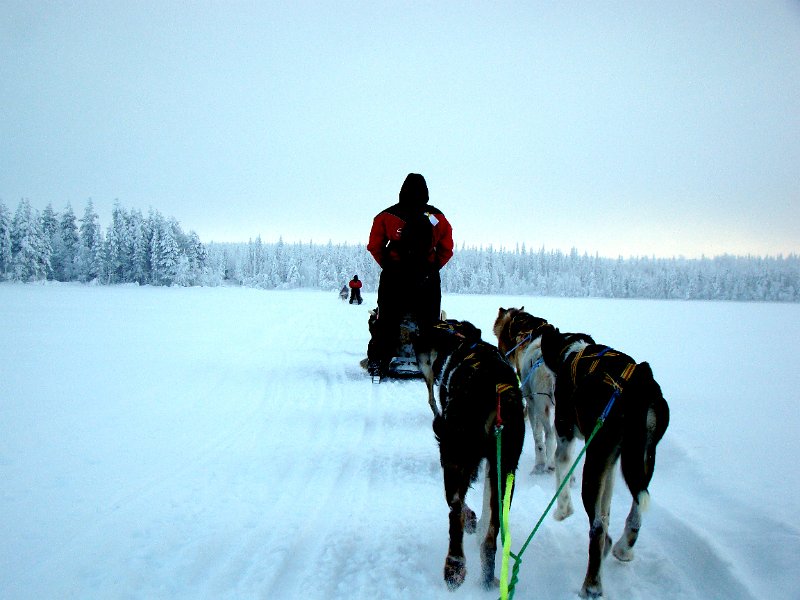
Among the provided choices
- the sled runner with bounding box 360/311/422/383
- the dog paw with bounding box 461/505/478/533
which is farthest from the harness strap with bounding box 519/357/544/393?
the sled runner with bounding box 360/311/422/383

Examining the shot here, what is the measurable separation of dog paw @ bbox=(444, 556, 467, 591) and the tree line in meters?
60.9

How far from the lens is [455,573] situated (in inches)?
102

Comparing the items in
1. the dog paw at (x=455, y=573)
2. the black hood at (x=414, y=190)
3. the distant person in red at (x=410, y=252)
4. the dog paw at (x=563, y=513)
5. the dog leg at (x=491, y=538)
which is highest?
the black hood at (x=414, y=190)

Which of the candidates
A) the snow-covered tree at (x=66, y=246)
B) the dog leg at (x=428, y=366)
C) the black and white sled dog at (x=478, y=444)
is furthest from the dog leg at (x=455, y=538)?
the snow-covered tree at (x=66, y=246)

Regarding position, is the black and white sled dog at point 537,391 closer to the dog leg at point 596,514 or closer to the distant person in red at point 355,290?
the dog leg at point 596,514

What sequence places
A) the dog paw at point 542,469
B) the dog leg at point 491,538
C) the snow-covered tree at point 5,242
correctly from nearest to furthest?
1. the dog leg at point 491,538
2. the dog paw at point 542,469
3. the snow-covered tree at point 5,242

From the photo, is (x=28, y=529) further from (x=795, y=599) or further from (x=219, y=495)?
(x=795, y=599)

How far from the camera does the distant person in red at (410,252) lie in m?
5.56

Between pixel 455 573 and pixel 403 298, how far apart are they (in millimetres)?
3664

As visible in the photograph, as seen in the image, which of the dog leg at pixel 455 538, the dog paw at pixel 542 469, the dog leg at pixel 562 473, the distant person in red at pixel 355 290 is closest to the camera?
the dog leg at pixel 455 538

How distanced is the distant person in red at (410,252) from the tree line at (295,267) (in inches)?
2263

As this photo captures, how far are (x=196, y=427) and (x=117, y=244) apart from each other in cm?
7061

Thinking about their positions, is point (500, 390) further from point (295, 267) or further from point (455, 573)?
point (295, 267)

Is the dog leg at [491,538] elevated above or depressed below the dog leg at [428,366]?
below
